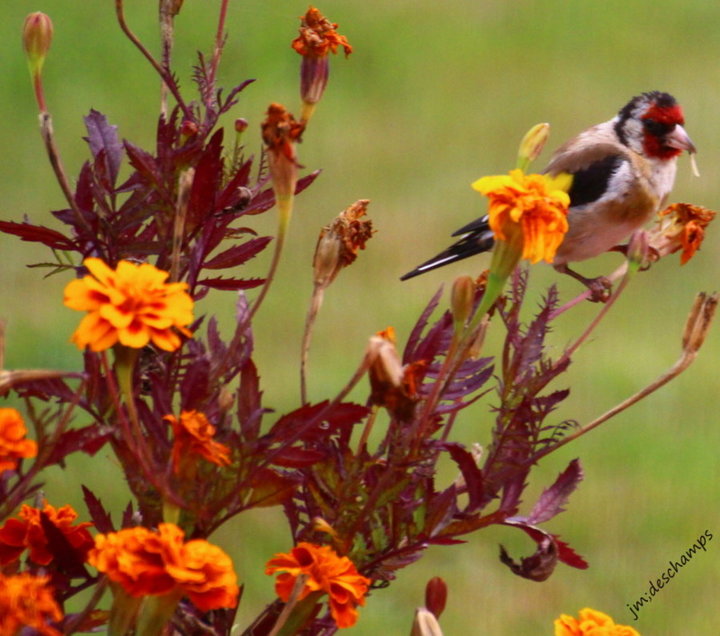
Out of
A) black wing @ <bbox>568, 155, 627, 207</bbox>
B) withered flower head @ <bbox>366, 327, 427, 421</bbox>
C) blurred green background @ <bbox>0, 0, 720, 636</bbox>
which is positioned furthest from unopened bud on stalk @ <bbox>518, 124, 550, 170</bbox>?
blurred green background @ <bbox>0, 0, 720, 636</bbox>

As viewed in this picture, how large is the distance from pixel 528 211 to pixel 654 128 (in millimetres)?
1006

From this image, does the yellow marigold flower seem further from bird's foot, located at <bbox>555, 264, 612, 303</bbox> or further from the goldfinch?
the goldfinch

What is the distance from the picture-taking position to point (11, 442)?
1.69 feet

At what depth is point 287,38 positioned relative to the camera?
320cm

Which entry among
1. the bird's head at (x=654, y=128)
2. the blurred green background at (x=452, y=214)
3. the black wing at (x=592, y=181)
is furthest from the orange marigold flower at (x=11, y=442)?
the blurred green background at (x=452, y=214)

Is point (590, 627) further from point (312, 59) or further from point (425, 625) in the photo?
point (312, 59)

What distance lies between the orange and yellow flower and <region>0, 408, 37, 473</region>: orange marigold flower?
10.8 inches

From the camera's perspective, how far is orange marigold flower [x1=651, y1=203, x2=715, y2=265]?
2.36ft

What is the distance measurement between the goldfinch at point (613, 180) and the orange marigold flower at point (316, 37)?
60cm

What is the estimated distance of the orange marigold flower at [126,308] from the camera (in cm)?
48

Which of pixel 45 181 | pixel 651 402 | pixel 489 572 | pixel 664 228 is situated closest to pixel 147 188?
pixel 664 228

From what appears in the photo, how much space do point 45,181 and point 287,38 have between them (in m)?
0.78

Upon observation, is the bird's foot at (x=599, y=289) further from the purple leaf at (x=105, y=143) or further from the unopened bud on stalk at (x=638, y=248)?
the purple leaf at (x=105, y=143)

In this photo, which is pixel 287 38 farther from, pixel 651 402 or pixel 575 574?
pixel 575 574
